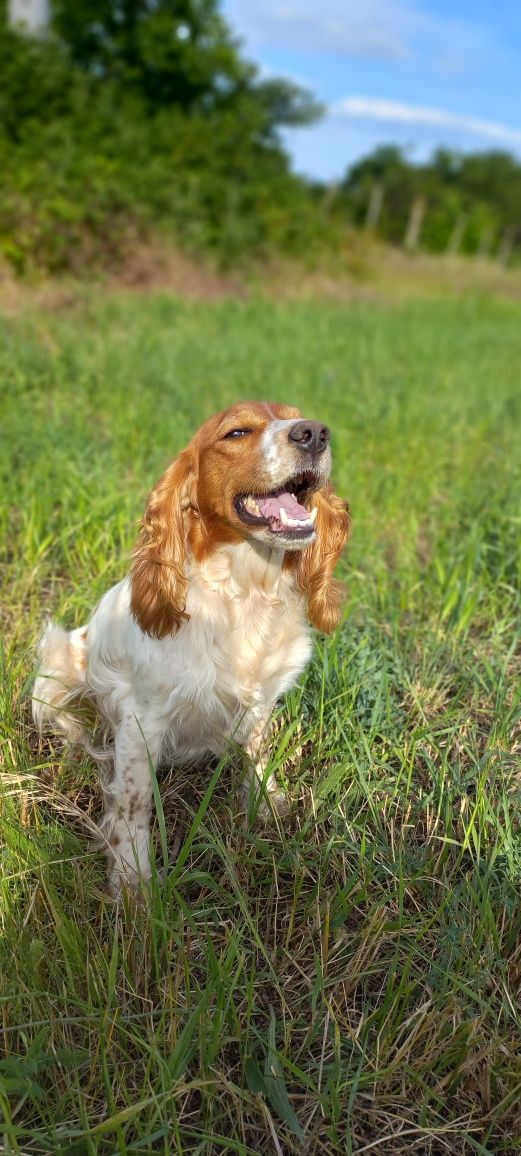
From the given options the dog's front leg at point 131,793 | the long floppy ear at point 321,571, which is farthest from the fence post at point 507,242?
the dog's front leg at point 131,793

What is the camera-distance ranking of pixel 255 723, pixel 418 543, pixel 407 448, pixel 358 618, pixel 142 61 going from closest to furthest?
1. pixel 255 723
2. pixel 358 618
3. pixel 418 543
4. pixel 407 448
5. pixel 142 61

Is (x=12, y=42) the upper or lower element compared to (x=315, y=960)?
upper

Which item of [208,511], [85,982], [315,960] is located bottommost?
[85,982]

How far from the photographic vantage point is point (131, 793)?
92.1 inches

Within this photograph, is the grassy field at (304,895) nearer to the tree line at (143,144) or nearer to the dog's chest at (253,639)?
the dog's chest at (253,639)

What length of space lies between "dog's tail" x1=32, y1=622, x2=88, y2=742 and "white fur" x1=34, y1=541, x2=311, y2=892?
0.06 ft

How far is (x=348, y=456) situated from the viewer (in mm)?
4938

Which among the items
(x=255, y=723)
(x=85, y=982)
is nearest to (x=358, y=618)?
(x=255, y=723)

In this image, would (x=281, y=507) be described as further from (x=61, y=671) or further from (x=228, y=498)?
(x=61, y=671)

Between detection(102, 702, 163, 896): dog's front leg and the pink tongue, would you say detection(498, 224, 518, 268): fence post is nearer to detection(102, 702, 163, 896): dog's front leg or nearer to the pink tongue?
the pink tongue

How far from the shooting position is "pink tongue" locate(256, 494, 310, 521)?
238 cm

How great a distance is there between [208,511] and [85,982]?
4.27 feet

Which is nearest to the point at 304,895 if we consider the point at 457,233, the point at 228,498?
the point at 228,498

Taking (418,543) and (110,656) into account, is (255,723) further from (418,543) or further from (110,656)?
(418,543)
